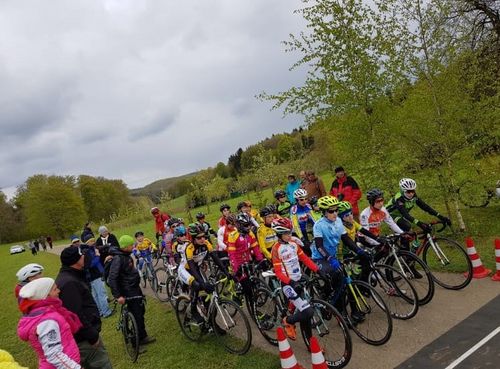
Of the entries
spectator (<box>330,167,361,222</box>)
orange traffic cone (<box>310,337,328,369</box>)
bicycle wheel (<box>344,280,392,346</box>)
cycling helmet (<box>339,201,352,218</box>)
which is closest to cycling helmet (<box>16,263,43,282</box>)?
orange traffic cone (<box>310,337,328,369</box>)

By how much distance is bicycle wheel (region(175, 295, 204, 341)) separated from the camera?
7707 millimetres

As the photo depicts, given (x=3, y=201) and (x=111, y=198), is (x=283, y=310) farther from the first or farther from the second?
(x=3, y=201)

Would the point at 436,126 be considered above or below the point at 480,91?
below

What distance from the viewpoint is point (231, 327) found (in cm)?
696

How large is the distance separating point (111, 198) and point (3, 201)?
23309mm

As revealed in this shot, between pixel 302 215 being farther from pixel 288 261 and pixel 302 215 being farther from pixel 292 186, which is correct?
pixel 288 261

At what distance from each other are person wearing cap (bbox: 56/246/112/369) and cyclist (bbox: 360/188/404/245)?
4.79 m

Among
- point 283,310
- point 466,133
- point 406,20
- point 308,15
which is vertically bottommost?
point 283,310

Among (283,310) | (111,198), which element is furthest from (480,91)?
(111,198)

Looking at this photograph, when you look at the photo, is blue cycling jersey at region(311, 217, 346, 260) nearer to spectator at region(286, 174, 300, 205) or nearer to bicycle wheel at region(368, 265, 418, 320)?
bicycle wheel at region(368, 265, 418, 320)

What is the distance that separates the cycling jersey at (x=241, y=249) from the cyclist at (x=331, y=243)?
78.2 inches

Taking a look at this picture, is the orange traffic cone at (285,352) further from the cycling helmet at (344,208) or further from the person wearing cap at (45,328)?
the cycling helmet at (344,208)

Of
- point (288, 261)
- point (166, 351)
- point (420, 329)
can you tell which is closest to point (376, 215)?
point (420, 329)

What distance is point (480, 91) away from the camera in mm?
11062
